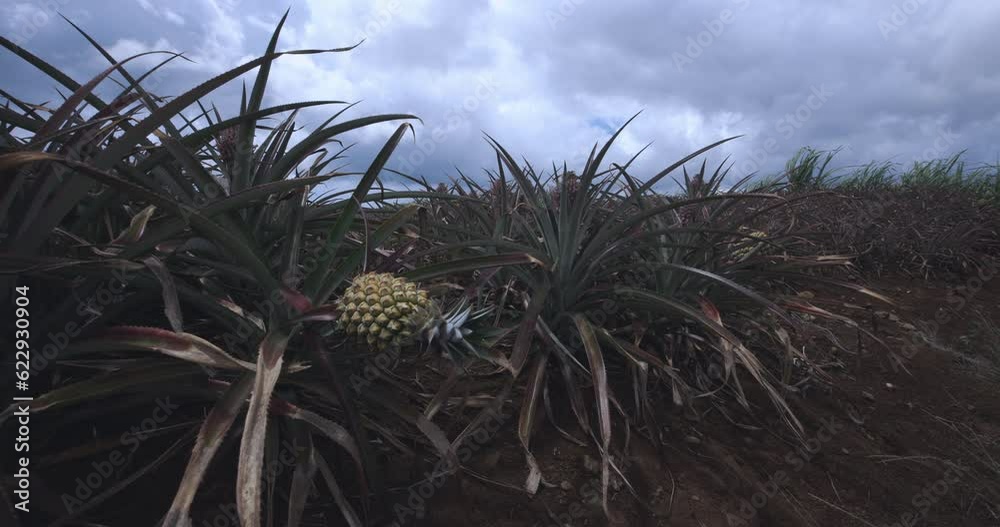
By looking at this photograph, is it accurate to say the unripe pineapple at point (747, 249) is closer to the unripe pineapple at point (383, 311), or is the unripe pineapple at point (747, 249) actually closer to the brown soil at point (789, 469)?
the brown soil at point (789, 469)

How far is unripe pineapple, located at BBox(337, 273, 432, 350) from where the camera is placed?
1036 millimetres

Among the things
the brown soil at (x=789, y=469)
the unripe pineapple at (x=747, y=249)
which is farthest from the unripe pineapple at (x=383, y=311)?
the unripe pineapple at (x=747, y=249)

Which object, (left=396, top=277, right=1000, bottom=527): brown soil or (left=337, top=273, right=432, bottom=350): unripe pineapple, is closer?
(left=337, top=273, right=432, bottom=350): unripe pineapple

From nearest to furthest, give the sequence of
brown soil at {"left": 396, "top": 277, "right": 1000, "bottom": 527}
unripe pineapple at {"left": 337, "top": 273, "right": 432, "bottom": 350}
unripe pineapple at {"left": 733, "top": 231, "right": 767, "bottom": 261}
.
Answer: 1. unripe pineapple at {"left": 337, "top": 273, "right": 432, "bottom": 350}
2. brown soil at {"left": 396, "top": 277, "right": 1000, "bottom": 527}
3. unripe pineapple at {"left": 733, "top": 231, "right": 767, "bottom": 261}

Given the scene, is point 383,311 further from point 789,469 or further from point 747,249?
point 747,249

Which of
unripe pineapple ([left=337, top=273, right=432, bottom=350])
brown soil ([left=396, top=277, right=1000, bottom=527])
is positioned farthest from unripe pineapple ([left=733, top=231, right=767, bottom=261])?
unripe pineapple ([left=337, top=273, right=432, bottom=350])

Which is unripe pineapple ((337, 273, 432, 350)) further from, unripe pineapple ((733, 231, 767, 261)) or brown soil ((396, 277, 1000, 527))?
unripe pineapple ((733, 231, 767, 261))

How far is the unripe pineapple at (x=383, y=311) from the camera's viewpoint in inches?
40.8

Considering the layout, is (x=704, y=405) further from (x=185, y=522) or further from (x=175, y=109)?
(x=175, y=109)

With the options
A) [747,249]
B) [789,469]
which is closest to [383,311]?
[789,469]

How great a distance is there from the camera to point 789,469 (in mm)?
1772

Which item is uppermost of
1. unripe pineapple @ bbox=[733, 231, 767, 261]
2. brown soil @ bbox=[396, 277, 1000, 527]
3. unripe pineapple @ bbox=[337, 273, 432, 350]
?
unripe pineapple @ bbox=[733, 231, 767, 261]

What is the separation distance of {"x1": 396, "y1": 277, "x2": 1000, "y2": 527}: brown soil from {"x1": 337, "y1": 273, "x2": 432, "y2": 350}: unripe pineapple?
0.60 meters

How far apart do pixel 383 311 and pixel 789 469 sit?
1585 millimetres
